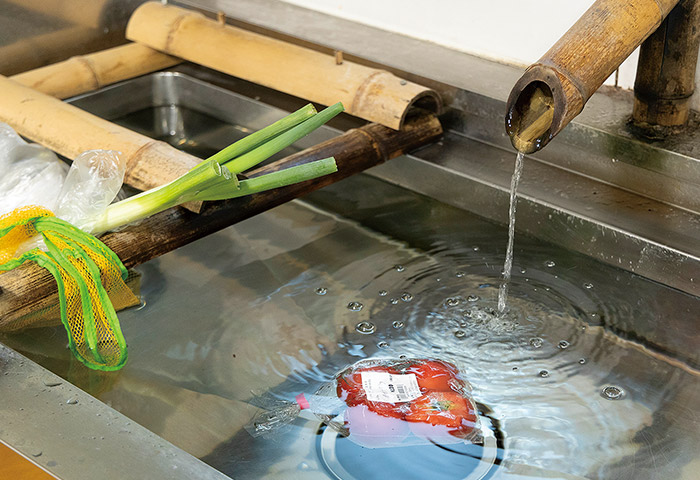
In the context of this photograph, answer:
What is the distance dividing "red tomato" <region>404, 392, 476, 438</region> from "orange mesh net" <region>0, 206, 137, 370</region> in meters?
0.52

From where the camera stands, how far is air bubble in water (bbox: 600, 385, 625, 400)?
4.42ft

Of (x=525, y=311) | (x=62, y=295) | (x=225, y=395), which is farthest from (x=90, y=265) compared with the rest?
(x=525, y=311)

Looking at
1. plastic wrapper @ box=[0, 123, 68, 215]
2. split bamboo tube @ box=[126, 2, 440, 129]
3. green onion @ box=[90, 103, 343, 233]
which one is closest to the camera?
green onion @ box=[90, 103, 343, 233]

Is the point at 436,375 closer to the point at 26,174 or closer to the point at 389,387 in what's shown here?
the point at 389,387

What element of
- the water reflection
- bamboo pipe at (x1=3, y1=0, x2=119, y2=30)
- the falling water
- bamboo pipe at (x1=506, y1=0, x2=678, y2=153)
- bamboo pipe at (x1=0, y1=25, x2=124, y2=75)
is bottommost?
the water reflection

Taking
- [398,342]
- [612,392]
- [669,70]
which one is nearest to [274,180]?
[398,342]

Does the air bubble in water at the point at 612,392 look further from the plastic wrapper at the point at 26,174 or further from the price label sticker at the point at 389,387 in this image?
the plastic wrapper at the point at 26,174

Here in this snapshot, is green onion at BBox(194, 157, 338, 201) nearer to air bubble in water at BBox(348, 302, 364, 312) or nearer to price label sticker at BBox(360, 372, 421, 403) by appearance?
air bubble in water at BBox(348, 302, 364, 312)

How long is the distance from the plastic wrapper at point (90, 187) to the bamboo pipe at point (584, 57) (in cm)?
82

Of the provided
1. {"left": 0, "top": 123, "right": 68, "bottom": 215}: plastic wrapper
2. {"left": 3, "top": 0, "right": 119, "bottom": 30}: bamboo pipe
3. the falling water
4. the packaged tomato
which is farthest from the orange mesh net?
{"left": 3, "top": 0, "right": 119, "bottom": 30}: bamboo pipe

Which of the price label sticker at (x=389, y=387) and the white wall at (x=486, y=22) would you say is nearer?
the price label sticker at (x=389, y=387)

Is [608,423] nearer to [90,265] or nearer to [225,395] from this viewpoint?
[225,395]

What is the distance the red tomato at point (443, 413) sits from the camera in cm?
126

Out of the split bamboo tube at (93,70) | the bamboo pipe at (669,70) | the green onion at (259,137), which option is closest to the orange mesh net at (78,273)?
the green onion at (259,137)
